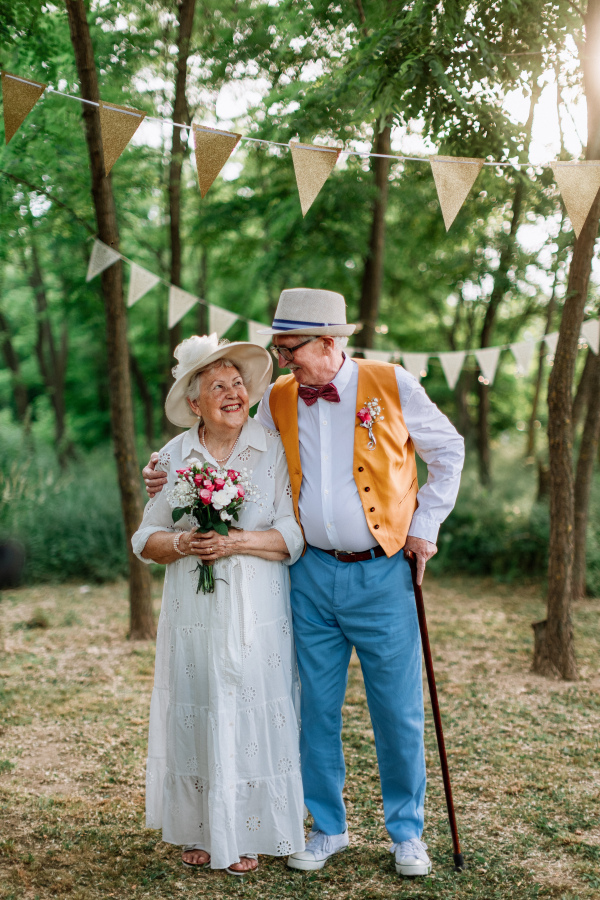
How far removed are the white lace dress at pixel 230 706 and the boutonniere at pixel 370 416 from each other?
39 centimetres

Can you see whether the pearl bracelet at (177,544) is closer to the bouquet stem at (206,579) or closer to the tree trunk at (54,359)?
the bouquet stem at (206,579)

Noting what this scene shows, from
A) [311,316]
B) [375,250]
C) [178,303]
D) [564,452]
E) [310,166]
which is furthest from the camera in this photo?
[375,250]

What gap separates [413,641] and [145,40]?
19.2ft

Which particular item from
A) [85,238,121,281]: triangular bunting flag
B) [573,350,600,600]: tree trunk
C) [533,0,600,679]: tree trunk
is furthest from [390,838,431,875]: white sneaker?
[573,350,600,600]: tree trunk

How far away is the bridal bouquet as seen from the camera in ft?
8.46

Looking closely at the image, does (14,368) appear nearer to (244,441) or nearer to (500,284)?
(500,284)

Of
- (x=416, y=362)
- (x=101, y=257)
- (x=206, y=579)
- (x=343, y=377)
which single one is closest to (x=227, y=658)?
(x=206, y=579)

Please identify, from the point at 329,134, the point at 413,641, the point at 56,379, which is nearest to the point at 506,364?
the point at 56,379

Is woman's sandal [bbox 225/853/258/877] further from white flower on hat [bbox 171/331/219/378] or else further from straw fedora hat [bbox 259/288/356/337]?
straw fedora hat [bbox 259/288/356/337]

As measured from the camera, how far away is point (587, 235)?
15.6 ft

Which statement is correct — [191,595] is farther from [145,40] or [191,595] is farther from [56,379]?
→ [56,379]

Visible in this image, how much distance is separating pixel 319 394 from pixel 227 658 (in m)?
1.03

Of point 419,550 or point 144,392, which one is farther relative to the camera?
point 144,392

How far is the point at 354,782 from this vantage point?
3680 mm
